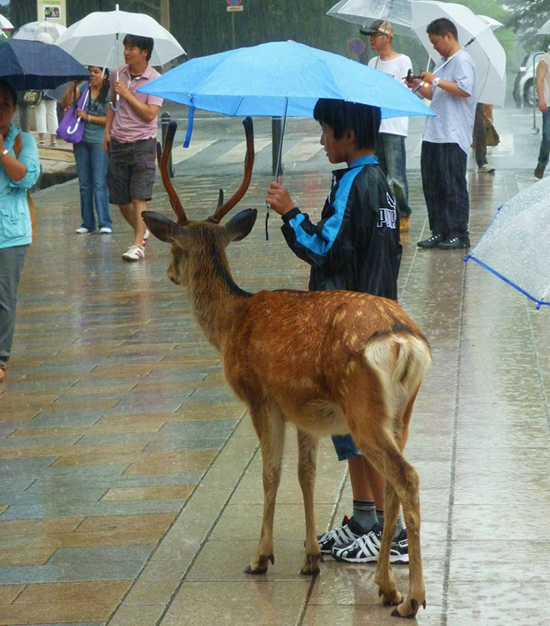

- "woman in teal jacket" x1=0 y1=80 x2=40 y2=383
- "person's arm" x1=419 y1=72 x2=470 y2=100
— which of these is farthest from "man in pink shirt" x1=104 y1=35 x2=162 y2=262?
"woman in teal jacket" x1=0 y1=80 x2=40 y2=383

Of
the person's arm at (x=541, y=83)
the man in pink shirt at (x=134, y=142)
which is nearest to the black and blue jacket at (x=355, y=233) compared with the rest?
the man in pink shirt at (x=134, y=142)

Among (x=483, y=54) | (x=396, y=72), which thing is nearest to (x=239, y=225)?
(x=396, y=72)

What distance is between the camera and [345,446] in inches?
180

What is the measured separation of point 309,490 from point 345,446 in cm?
23

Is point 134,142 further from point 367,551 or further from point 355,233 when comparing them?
point 367,551

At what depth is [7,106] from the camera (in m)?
7.46

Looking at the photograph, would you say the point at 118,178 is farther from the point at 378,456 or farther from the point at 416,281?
the point at 378,456

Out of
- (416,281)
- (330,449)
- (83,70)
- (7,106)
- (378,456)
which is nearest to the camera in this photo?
(378,456)

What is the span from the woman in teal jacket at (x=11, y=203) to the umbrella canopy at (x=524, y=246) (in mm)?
4040

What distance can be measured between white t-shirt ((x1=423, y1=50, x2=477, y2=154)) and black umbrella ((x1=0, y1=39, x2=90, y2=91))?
4310mm

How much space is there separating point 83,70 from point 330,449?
3470 millimetres

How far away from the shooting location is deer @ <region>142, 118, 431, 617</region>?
4008 mm

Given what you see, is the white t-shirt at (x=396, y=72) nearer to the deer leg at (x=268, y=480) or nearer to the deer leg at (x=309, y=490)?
the deer leg at (x=309, y=490)

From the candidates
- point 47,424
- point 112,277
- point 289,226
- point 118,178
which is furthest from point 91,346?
point 289,226
